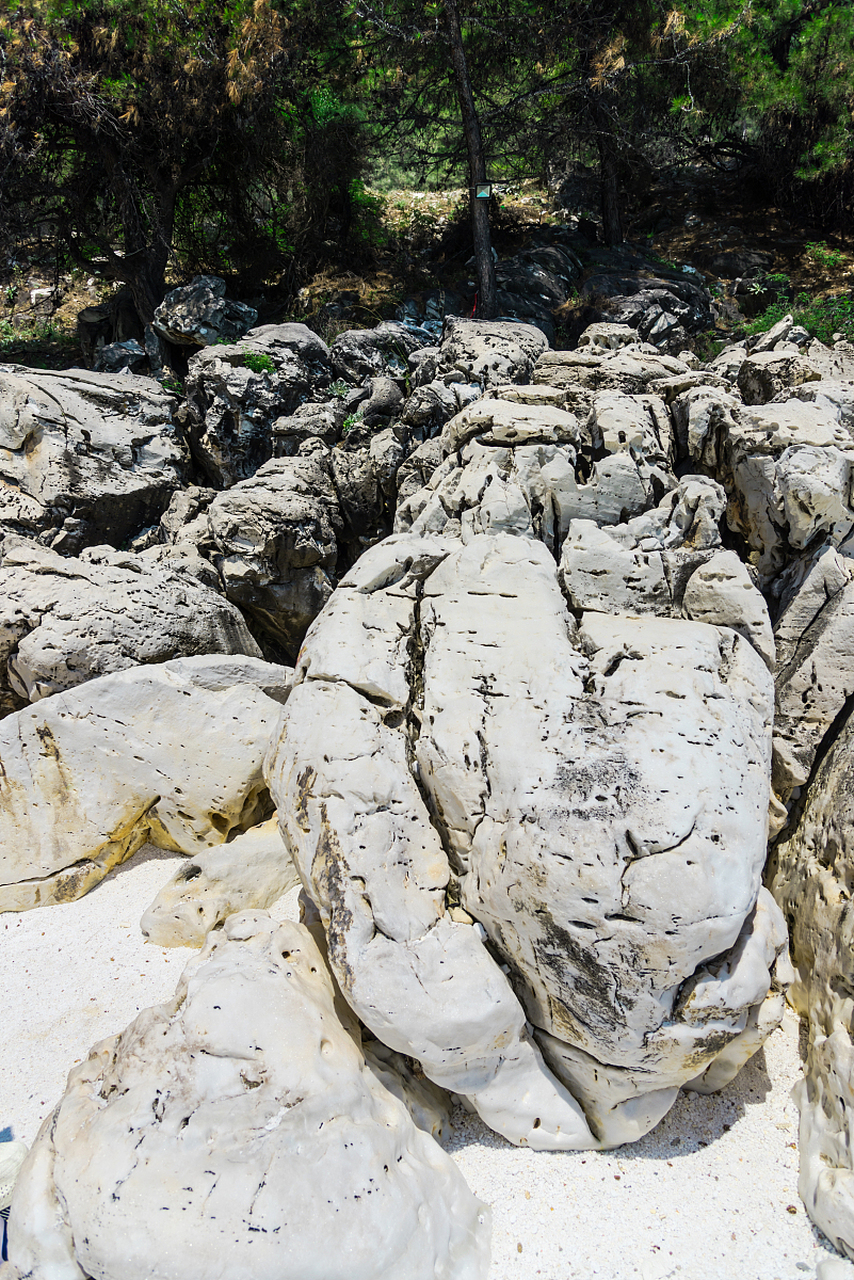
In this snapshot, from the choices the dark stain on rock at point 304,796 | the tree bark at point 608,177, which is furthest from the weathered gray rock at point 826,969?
the tree bark at point 608,177

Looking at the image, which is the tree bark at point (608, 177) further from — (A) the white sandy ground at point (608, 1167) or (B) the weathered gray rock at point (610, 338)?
(A) the white sandy ground at point (608, 1167)

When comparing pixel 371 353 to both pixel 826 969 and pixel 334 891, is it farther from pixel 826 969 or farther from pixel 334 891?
pixel 826 969

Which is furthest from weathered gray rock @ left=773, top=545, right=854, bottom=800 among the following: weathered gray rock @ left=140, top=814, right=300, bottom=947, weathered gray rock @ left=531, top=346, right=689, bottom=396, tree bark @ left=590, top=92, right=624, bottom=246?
tree bark @ left=590, top=92, right=624, bottom=246

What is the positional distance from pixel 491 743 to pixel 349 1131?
1.37 meters

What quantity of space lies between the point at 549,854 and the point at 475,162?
29.6ft

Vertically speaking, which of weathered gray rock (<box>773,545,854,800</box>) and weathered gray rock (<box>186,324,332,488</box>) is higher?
weathered gray rock (<box>186,324,332,488</box>)

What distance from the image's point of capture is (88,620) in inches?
169

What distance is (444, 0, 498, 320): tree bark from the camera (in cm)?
784

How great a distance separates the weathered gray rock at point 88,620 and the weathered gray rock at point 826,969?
368 centimetres

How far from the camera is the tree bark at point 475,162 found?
7.84m

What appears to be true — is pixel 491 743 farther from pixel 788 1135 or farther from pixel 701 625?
pixel 788 1135

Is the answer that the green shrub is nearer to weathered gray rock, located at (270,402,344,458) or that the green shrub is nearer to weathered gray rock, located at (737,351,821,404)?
weathered gray rock, located at (737,351,821,404)

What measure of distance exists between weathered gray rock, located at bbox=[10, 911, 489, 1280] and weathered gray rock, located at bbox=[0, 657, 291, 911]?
139cm

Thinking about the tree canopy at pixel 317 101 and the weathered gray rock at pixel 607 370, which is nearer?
the weathered gray rock at pixel 607 370
